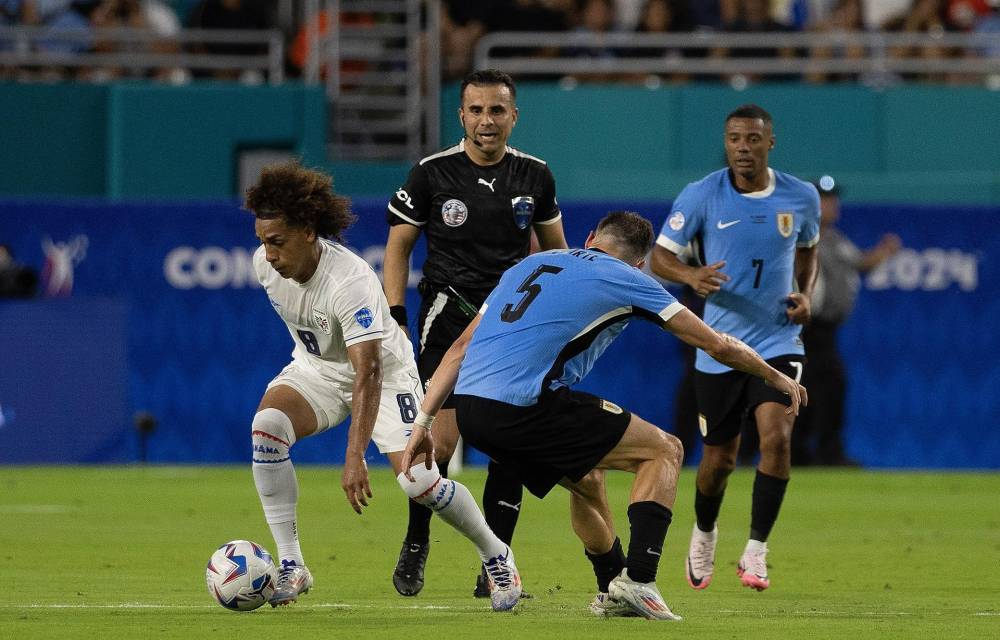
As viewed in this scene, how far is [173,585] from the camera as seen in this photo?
356 inches

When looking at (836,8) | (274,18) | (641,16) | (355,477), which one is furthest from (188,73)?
(355,477)

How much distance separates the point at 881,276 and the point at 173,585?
1073 cm

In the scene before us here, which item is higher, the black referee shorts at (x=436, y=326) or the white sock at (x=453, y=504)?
the black referee shorts at (x=436, y=326)

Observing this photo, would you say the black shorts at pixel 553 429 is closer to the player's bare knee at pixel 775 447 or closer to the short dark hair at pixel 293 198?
the short dark hair at pixel 293 198

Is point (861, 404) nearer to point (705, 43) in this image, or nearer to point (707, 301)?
point (705, 43)

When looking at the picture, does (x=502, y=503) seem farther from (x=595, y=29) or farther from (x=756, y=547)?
(x=595, y=29)

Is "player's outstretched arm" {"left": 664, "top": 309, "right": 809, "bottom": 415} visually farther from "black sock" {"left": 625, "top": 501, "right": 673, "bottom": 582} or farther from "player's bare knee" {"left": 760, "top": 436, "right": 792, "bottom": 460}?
"player's bare knee" {"left": 760, "top": 436, "right": 792, "bottom": 460}

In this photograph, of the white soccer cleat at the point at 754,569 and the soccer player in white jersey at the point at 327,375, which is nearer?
the soccer player in white jersey at the point at 327,375

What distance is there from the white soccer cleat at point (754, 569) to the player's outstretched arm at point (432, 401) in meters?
2.12

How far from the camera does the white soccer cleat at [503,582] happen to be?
26.0 ft

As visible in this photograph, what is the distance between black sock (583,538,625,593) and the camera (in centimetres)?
818

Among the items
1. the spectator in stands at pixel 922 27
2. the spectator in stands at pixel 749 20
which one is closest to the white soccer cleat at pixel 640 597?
the spectator in stands at pixel 749 20

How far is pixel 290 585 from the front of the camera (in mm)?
8141

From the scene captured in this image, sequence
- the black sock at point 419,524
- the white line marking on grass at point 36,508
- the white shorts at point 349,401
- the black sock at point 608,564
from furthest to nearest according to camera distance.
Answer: the white line marking on grass at point 36,508
the black sock at point 419,524
the white shorts at point 349,401
the black sock at point 608,564
